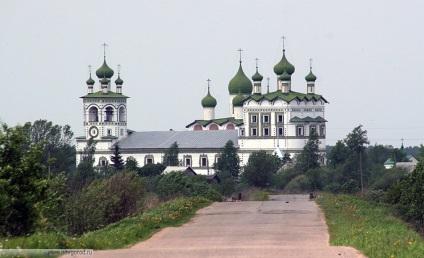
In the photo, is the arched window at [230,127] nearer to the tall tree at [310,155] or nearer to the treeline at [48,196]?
the tall tree at [310,155]

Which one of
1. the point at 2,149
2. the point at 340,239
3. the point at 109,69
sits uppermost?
the point at 109,69

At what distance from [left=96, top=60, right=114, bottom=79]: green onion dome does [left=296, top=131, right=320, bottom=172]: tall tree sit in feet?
63.2

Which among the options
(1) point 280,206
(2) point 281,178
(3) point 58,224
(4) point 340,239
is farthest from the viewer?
(2) point 281,178

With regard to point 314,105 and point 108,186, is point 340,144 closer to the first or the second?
point 314,105

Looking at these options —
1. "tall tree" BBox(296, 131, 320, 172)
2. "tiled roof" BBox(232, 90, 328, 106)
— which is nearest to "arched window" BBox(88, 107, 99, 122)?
"tiled roof" BBox(232, 90, 328, 106)

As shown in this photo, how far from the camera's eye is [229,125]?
122 metres

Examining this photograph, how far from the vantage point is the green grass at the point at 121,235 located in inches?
727

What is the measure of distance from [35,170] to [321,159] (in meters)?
84.5

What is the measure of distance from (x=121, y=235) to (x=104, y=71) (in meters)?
96.1

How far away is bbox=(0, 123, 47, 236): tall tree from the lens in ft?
73.3

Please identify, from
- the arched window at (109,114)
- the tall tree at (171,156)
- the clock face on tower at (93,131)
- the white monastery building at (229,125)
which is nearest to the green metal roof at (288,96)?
the white monastery building at (229,125)

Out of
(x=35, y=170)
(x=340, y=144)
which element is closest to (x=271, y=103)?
(x=340, y=144)

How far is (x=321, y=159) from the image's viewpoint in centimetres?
10706

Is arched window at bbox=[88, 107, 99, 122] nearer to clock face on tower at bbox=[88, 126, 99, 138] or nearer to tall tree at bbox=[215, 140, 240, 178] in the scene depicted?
clock face on tower at bbox=[88, 126, 99, 138]
